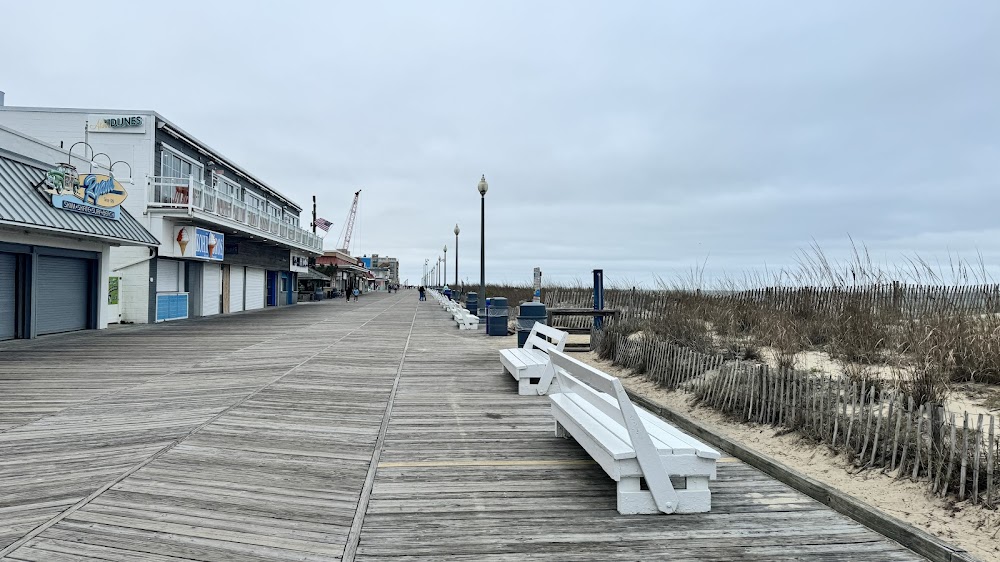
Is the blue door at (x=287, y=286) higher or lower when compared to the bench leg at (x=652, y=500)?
higher

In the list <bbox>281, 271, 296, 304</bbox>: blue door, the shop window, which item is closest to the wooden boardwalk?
the shop window

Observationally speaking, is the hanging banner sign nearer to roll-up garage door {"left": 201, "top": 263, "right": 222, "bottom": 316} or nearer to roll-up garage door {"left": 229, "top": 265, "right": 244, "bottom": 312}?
roll-up garage door {"left": 229, "top": 265, "right": 244, "bottom": 312}

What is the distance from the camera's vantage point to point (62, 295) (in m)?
16.4

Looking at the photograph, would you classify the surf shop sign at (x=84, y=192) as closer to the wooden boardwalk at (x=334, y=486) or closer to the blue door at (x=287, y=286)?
the wooden boardwalk at (x=334, y=486)

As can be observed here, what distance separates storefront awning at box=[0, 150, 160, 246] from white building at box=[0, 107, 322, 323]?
11.0ft

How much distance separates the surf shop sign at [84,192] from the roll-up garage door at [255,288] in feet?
52.7

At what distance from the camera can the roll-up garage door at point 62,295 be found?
1543 centimetres

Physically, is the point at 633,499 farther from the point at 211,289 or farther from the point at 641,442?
the point at 211,289

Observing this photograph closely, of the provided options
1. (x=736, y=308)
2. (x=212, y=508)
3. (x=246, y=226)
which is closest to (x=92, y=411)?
(x=212, y=508)

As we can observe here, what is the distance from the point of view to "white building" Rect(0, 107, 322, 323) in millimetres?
20531

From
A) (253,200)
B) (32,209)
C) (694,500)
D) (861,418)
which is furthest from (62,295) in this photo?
(253,200)

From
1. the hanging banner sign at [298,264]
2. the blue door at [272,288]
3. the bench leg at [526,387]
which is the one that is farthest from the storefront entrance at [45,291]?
the hanging banner sign at [298,264]

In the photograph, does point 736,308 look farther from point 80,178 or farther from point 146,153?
point 146,153

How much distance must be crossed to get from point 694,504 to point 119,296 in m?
22.3
